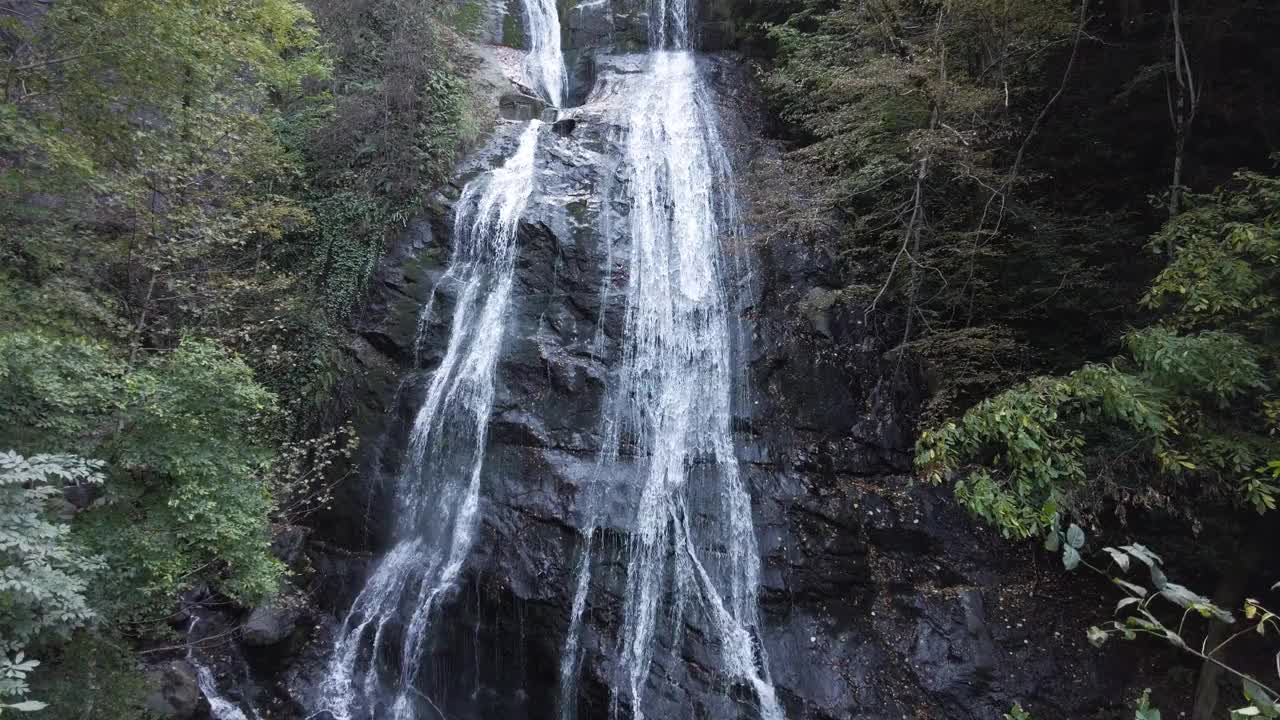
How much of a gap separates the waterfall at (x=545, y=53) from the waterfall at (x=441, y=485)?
567 cm

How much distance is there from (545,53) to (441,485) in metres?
12.6

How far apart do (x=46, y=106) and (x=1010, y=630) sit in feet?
41.3

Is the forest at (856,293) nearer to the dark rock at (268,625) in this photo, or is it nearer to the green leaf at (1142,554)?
the green leaf at (1142,554)

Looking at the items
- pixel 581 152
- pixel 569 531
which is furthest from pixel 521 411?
pixel 581 152

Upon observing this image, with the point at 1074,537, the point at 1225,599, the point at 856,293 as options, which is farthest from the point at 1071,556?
the point at 856,293

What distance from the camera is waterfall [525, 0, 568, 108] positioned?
646 inches

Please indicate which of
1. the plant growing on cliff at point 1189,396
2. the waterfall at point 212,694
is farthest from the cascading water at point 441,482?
the plant growing on cliff at point 1189,396

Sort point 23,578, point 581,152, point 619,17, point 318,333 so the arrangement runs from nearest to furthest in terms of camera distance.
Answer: point 23,578, point 318,333, point 581,152, point 619,17

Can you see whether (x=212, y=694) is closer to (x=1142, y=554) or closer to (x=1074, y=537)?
(x=1074, y=537)

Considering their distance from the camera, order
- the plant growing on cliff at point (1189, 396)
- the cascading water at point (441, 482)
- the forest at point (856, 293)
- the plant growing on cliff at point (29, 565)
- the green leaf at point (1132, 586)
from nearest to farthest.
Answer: the green leaf at point (1132, 586)
the plant growing on cliff at point (29, 565)
the plant growing on cliff at point (1189, 396)
the forest at point (856, 293)
the cascading water at point (441, 482)

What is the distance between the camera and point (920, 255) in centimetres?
882

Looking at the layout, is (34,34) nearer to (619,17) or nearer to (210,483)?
(210,483)

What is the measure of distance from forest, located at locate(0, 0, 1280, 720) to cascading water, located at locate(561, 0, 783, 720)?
62.7 inches

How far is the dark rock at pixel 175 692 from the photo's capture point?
7.46 meters
